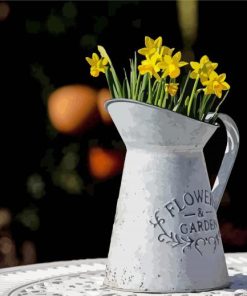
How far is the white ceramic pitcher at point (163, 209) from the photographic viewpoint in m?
1.73

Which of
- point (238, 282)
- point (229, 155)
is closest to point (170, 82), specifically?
point (229, 155)

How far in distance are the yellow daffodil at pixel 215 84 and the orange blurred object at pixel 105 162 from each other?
Answer: 1.49 m

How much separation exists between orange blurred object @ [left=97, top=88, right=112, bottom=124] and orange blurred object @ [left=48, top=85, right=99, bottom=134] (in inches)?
0.5

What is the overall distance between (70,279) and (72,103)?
126cm

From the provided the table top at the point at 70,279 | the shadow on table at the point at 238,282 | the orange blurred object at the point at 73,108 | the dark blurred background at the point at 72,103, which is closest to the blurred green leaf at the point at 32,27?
the dark blurred background at the point at 72,103

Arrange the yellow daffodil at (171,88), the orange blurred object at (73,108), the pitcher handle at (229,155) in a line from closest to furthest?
the yellow daffodil at (171,88) → the pitcher handle at (229,155) → the orange blurred object at (73,108)

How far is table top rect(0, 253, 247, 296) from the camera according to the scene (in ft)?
5.78

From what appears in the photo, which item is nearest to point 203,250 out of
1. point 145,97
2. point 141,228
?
point 141,228

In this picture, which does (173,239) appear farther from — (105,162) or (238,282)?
(105,162)

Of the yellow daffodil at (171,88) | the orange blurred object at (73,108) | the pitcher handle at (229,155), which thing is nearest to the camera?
the yellow daffodil at (171,88)

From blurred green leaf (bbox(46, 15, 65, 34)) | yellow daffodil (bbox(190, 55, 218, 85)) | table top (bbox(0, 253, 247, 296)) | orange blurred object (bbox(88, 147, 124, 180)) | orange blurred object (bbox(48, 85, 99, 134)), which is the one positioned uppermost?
blurred green leaf (bbox(46, 15, 65, 34))

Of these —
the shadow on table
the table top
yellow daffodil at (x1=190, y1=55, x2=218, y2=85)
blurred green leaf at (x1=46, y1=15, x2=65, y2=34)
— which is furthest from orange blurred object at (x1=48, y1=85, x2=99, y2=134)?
yellow daffodil at (x1=190, y1=55, x2=218, y2=85)

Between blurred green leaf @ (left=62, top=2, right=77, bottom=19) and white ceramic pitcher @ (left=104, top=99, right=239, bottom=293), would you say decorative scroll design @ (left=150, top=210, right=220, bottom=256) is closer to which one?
white ceramic pitcher @ (left=104, top=99, right=239, bottom=293)

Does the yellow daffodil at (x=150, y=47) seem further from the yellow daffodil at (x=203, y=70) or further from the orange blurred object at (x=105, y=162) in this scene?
the orange blurred object at (x=105, y=162)
